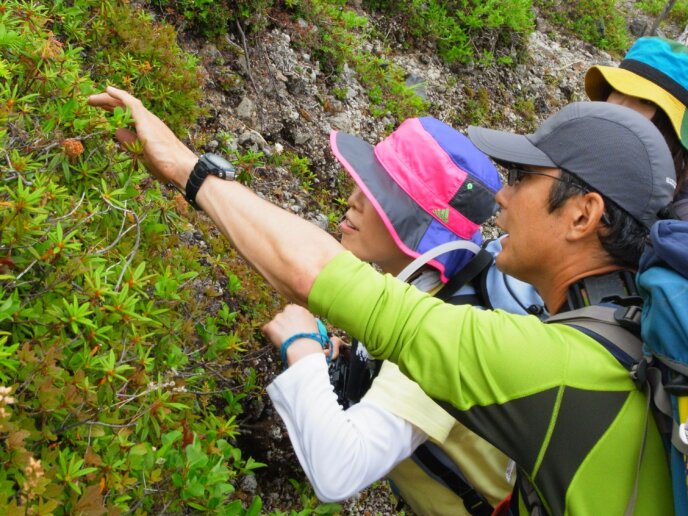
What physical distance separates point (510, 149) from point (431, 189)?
0.75 metres

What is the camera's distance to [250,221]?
253 centimetres

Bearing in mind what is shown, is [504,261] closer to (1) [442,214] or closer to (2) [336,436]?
(1) [442,214]

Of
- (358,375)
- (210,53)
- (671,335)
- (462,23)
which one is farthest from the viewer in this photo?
(462,23)

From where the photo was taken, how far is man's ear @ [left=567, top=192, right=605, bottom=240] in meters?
2.70

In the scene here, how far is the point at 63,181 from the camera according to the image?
2717 mm

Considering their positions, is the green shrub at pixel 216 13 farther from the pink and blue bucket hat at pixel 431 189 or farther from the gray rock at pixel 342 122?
the pink and blue bucket hat at pixel 431 189

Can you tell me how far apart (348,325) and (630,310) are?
3.27 feet

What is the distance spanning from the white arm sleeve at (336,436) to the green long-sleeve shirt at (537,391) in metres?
0.67

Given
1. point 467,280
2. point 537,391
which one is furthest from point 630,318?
point 467,280

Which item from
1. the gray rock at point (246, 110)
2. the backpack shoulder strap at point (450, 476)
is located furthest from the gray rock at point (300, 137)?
the backpack shoulder strap at point (450, 476)

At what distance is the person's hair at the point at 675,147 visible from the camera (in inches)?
154


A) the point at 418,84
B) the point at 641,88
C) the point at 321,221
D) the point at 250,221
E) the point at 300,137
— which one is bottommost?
the point at 321,221

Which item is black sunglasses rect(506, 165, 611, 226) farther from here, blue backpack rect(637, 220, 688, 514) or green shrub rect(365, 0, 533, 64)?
green shrub rect(365, 0, 533, 64)

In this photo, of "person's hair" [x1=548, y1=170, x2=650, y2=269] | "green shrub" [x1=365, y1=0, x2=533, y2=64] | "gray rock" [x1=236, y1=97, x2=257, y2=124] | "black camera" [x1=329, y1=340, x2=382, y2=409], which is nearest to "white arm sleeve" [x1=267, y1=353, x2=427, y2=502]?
"black camera" [x1=329, y1=340, x2=382, y2=409]
